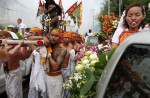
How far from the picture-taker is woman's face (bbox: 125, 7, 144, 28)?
3.93 meters

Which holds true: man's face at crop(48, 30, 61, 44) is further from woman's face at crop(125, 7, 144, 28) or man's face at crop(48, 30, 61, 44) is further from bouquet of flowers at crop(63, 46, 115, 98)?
woman's face at crop(125, 7, 144, 28)

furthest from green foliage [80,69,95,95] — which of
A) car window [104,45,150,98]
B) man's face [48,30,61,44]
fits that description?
man's face [48,30,61,44]

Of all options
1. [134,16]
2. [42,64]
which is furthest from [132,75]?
[42,64]


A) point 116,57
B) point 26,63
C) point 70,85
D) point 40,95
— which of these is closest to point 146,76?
point 116,57

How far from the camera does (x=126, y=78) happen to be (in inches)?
89.2

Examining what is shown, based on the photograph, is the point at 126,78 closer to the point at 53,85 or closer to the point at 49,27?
the point at 53,85

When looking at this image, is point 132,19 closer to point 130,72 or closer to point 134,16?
point 134,16

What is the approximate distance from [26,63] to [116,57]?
27.1 feet

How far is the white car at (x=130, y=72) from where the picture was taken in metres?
2.10

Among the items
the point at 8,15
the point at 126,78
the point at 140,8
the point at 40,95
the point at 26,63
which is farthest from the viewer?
the point at 8,15

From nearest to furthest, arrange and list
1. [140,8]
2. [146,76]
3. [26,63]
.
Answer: [146,76], [140,8], [26,63]

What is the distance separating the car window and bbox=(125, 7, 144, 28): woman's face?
1.69m

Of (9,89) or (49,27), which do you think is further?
(49,27)

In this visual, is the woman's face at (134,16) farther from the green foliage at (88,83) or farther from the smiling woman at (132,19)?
the green foliage at (88,83)
